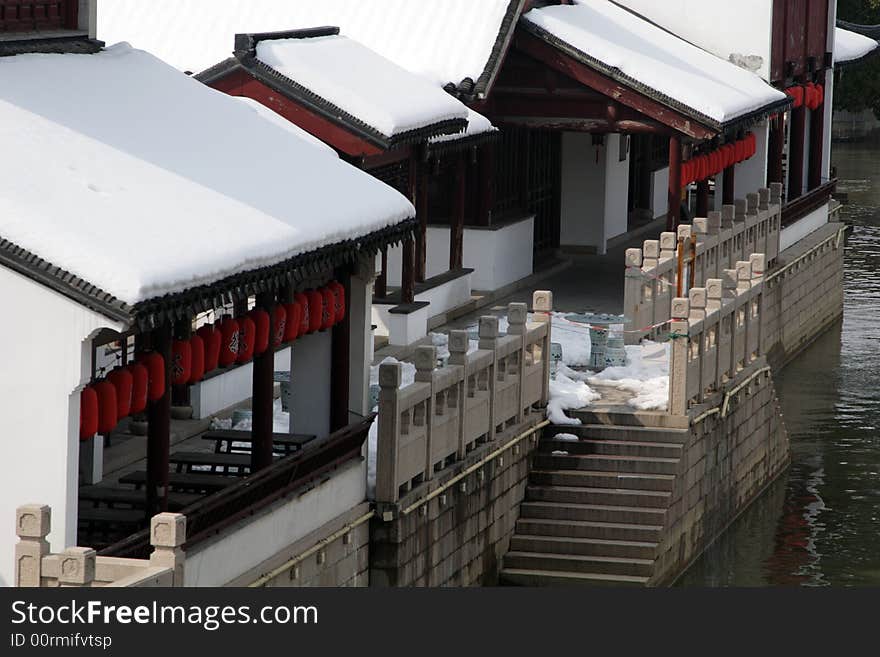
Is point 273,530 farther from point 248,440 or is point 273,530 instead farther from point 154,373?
point 154,373

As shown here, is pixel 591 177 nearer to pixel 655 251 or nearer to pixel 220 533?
pixel 655 251

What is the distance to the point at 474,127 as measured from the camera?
3328 cm

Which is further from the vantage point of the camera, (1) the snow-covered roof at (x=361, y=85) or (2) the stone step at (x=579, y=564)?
(1) the snow-covered roof at (x=361, y=85)

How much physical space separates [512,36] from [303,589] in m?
18.0

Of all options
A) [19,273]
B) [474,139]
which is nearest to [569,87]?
[474,139]

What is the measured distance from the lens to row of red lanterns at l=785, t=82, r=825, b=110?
47.2 metres

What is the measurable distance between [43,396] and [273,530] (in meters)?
3.84

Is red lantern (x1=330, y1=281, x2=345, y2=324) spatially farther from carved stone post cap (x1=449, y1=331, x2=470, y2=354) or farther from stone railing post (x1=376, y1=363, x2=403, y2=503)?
carved stone post cap (x1=449, y1=331, x2=470, y2=354)

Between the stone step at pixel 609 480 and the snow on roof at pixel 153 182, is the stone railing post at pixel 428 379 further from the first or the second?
the stone step at pixel 609 480

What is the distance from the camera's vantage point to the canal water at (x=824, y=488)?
28.5 metres

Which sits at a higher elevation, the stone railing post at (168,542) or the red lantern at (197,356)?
the red lantern at (197,356)

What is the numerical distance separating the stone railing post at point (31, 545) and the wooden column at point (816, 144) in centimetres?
3895

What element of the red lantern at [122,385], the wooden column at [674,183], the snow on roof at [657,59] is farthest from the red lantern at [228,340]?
the wooden column at [674,183]

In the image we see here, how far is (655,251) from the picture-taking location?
32.0m
